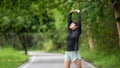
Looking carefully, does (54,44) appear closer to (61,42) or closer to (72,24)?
(61,42)

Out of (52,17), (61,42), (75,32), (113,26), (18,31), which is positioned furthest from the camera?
(61,42)

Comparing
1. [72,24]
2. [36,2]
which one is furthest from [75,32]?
[36,2]

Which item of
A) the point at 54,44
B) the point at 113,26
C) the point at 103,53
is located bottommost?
the point at 54,44

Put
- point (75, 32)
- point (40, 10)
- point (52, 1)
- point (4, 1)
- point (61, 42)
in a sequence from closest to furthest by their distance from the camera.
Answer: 1. point (75, 32)
2. point (4, 1)
3. point (52, 1)
4. point (40, 10)
5. point (61, 42)

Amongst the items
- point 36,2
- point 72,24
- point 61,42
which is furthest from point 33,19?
point 72,24

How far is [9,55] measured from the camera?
3800 centimetres

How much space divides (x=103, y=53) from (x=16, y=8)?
7546 millimetres

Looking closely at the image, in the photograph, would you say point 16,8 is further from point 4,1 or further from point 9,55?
point 9,55

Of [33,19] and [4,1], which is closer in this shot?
[4,1]

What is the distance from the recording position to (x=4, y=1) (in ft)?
103

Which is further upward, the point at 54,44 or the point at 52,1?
the point at 52,1

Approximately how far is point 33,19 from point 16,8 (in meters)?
15.0

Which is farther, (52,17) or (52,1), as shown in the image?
(52,17)

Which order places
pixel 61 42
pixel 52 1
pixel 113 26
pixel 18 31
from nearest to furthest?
1. pixel 113 26
2. pixel 52 1
3. pixel 18 31
4. pixel 61 42
